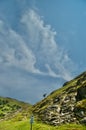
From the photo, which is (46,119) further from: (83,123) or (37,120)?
(83,123)

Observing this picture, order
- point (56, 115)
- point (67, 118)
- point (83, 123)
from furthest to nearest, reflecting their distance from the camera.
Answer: point (56, 115)
point (67, 118)
point (83, 123)

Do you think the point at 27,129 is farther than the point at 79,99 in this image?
No

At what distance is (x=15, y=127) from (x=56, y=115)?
26.8 meters

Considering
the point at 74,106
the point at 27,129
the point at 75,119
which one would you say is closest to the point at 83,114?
the point at 75,119

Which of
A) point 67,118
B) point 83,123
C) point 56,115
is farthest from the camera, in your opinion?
point 56,115

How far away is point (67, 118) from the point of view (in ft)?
591

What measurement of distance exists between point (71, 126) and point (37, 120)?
31.1m

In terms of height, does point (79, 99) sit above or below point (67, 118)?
above

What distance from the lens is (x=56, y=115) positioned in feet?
630

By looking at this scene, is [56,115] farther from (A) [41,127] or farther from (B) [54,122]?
(A) [41,127]

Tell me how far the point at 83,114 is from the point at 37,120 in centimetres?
3057

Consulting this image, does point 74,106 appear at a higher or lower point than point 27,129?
higher

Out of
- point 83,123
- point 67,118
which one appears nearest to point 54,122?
point 67,118

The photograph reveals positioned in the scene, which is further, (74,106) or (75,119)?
(74,106)
